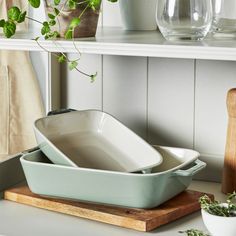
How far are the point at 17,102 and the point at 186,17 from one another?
61 cm

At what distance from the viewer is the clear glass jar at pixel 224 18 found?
1.57 meters

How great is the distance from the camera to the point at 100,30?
5.81 feet

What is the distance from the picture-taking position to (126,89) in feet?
6.12

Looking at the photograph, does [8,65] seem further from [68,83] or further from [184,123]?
[184,123]

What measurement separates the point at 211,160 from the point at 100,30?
1.36ft

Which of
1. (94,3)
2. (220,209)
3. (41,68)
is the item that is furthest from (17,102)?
(220,209)

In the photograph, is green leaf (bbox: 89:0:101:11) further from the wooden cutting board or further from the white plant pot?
the wooden cutting board

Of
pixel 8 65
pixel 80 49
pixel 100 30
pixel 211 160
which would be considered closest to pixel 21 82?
pixel 8 65

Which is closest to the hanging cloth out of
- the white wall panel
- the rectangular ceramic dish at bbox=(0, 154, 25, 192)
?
the white wall panel

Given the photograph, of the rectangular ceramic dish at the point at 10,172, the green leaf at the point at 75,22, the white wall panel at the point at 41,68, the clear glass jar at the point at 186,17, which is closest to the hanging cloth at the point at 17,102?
the white wall panel at the point at 41,68

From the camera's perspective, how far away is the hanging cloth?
1.92m

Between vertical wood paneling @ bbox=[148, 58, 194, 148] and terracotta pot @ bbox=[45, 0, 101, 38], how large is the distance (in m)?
0.26

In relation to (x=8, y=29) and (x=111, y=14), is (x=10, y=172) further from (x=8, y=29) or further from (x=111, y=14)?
(x=111, y=14)

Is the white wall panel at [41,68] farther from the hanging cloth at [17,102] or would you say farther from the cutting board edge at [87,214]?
the cutting board edge at [87,214]
